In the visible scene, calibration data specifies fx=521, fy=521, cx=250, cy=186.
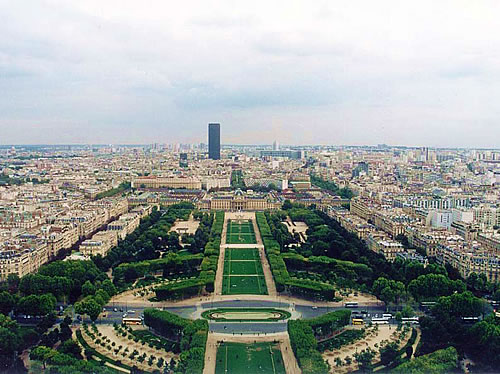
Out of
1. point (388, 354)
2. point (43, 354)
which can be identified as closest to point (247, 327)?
point (388, 354)

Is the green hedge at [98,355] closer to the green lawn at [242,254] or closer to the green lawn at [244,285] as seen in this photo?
the green lawn at [244,285]

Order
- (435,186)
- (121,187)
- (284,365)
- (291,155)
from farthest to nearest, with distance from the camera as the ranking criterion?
(291,155) → (121,187) → (435,186) → (284,365)

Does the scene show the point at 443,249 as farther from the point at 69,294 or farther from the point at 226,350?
the point at 69,294

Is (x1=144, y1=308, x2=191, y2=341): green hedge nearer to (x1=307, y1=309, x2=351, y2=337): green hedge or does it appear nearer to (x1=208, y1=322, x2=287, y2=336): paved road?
(x1=208, y1=322, x2=287, y2=336): paved road

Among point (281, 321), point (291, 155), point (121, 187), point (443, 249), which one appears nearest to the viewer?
point (281, 321)

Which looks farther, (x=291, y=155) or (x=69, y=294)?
(x=291, y=155)

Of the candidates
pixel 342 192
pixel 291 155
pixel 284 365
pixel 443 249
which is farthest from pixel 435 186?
pixel 291 155
